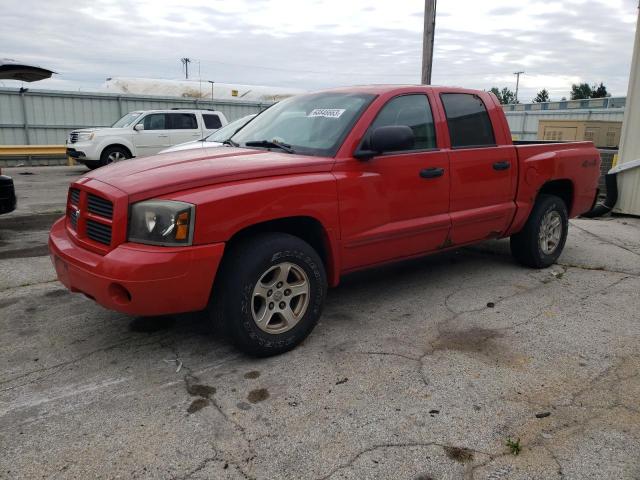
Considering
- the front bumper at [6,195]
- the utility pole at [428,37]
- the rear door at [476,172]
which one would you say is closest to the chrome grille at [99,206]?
the rear door at [476,172]

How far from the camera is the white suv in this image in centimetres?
1470

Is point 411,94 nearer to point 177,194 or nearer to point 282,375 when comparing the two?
point 177,194

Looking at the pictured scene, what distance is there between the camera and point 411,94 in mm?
4398

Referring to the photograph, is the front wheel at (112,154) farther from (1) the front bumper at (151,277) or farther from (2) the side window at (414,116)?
(1) the front bumper at (151,277)

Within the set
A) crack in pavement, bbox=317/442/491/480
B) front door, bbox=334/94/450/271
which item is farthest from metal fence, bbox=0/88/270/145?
crack in pavement, bbox=317/442/491/480

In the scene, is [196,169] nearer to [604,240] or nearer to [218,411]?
[218,411]

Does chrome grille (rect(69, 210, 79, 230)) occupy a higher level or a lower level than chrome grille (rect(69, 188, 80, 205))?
lower

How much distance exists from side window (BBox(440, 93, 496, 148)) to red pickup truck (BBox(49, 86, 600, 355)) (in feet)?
0.04

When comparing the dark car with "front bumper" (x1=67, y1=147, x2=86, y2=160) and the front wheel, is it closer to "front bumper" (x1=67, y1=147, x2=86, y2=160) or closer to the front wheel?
the front wheel

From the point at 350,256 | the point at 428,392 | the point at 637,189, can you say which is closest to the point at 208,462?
the point at 428,392

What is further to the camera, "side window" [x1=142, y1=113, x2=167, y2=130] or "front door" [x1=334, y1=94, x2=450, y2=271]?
"side window" [x1=142, y1=113, x2=167, y2=130]

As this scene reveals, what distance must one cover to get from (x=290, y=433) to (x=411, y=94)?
114 inches

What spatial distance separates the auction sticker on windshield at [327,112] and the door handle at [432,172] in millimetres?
792

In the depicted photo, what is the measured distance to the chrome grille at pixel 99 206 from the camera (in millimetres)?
3201
